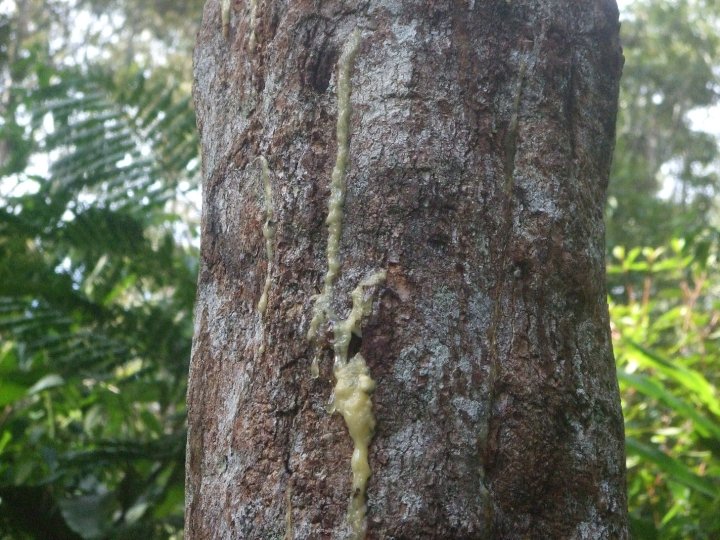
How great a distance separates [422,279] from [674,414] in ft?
8.82

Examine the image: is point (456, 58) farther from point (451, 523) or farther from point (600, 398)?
point (451, 523)

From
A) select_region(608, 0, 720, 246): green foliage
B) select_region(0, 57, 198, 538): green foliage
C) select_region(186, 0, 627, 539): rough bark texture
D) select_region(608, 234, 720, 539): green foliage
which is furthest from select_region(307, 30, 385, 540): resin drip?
select_region(608, 0, 720, 246): green foliage

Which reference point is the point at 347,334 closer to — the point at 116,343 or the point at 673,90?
the point at 116,343

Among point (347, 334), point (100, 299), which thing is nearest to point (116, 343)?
point (100, 299)

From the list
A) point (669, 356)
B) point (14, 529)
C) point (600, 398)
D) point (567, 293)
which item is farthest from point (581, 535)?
point (669, 356)

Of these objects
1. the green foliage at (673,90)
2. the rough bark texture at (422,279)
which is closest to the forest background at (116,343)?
the rough bark texture at (422,279)

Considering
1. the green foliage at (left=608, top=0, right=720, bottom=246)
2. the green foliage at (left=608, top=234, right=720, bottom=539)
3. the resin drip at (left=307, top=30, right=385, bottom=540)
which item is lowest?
the green foliage at (left=608, top=234, right=720, bottom=539)

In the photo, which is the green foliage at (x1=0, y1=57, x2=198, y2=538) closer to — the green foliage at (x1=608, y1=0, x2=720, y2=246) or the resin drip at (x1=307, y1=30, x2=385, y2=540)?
the resin drip at (x1=307, y1=30, x2=385, y2=540)

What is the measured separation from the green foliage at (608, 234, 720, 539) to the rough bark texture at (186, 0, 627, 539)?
1300mm

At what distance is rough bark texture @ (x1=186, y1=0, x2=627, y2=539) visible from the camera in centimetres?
100

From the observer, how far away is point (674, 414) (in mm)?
3330

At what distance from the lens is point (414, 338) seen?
3.35 feet

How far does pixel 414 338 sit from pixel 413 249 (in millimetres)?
125

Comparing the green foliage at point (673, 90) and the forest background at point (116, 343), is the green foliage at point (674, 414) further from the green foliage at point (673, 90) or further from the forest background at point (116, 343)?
the green foliage at point (673, 90)
